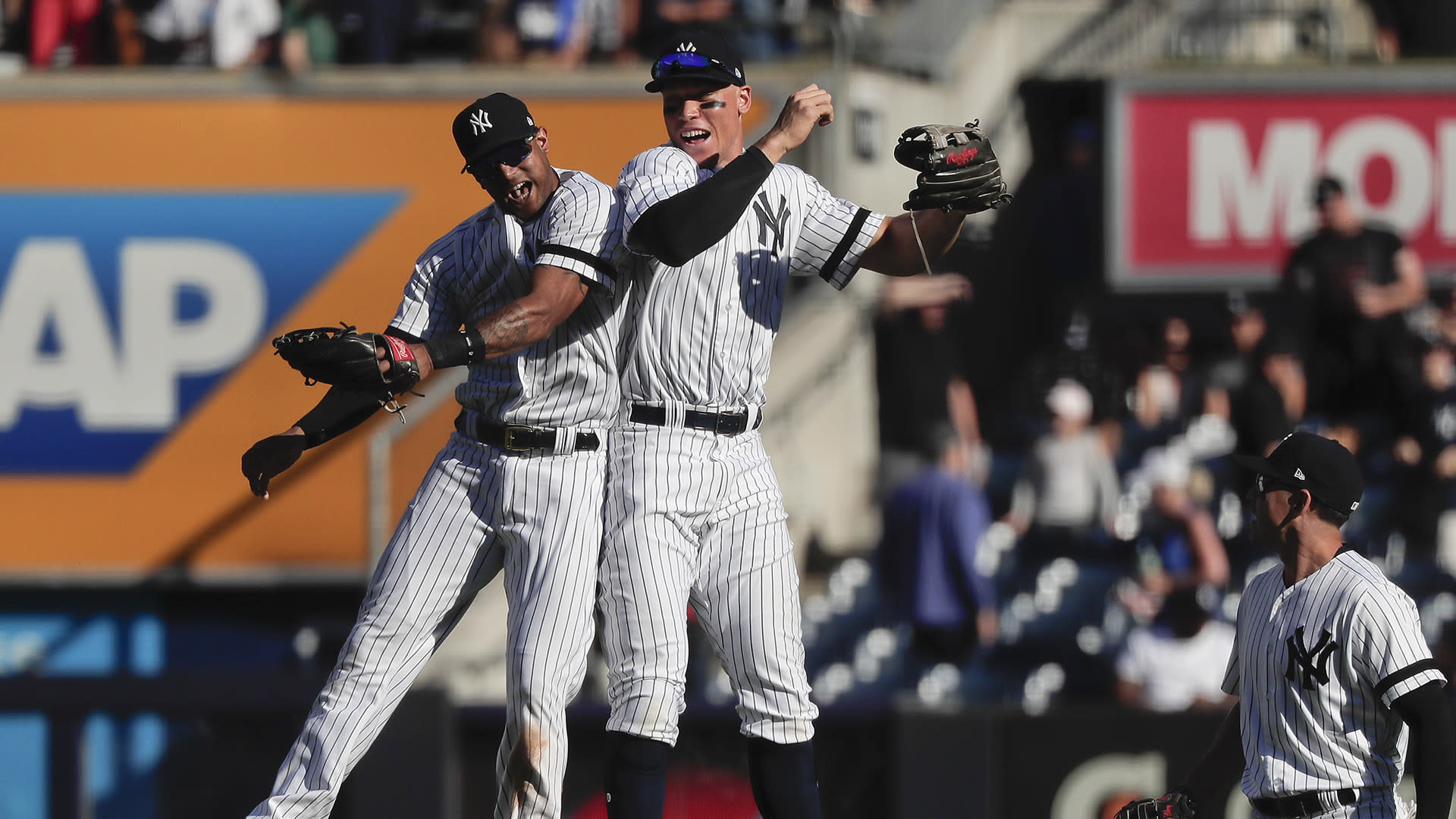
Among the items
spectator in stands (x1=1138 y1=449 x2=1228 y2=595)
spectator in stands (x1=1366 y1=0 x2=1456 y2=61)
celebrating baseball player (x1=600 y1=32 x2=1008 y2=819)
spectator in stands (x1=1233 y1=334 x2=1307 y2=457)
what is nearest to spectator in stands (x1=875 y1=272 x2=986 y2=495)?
spectator in stands (x1=1138 y1=449 x2=1228 y2=595)

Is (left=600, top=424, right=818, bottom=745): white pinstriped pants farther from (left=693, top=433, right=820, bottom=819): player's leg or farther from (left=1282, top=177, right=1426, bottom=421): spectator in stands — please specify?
(left=1282, top=177, right=1426, bottom=421): spectator in stands

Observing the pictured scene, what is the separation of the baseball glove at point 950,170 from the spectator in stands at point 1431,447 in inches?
216

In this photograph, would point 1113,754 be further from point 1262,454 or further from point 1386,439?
point 1386,439

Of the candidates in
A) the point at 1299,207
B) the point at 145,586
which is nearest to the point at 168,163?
the point at 145,586

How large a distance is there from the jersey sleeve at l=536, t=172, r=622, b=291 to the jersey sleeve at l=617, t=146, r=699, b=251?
5cm

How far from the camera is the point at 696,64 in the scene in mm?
4484

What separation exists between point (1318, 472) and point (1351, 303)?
15.9 ft

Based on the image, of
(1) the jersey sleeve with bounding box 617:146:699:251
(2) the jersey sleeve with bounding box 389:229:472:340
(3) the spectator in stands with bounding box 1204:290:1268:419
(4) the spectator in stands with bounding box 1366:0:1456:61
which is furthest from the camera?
(4) the spectator in stands with bounding box 1366:0:1456:61

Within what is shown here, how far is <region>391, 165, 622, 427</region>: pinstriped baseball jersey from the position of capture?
14.9 feet

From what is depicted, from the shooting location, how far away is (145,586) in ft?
34.1

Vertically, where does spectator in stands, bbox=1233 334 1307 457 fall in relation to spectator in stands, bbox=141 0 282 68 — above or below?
below

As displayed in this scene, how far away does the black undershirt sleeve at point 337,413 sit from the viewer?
15.2 feet

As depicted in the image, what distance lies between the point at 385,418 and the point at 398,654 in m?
5.36

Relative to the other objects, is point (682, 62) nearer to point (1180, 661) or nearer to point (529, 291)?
point (529, 291)
